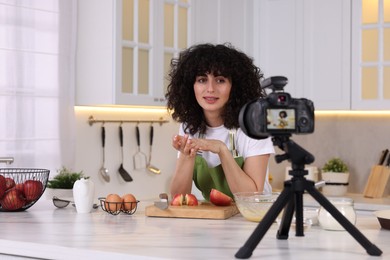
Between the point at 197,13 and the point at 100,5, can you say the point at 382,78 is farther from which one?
the point at 100,5

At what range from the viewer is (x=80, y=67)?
4.50 metres

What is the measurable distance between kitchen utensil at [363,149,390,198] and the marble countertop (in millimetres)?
2139

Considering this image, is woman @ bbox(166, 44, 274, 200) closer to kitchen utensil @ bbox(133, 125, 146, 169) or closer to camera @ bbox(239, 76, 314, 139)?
camera @ bbox(239, 76, 314, 139)

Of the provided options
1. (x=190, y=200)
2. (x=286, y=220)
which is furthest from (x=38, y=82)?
(x=286, y=220)

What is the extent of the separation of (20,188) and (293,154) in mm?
1347

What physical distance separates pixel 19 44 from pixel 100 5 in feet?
1.88

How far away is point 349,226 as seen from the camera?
79.3 inches

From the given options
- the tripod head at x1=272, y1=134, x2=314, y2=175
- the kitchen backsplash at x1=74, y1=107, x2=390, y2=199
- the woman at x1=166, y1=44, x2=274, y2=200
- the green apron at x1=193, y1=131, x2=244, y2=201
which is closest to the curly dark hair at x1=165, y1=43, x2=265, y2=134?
the woman at x1=166, y1=44, x2=274, y2=200

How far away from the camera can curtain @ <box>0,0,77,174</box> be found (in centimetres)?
408

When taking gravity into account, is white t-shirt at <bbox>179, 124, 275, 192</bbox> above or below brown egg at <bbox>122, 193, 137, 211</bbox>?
above

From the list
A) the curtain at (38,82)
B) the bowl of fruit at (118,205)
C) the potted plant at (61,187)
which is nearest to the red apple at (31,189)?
the bowl of fruit at (118,205)

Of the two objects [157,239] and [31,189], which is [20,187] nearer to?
[31,189]

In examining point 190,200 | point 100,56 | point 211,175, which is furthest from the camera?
point 100,56

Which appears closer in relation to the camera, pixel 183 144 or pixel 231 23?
→ pixel 183 144
